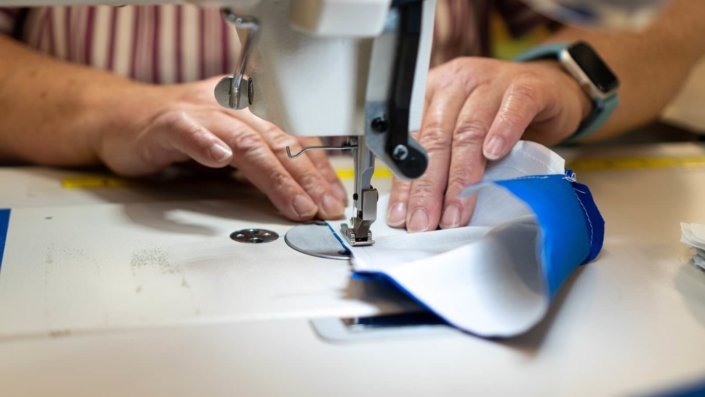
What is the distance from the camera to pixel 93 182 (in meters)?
1.30

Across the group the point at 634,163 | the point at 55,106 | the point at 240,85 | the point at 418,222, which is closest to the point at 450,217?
the point at 418,222

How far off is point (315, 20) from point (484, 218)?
16.8 inches

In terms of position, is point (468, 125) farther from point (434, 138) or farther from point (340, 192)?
point (340, 192)

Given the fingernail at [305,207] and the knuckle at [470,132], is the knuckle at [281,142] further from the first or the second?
the knuckle at [470,132]

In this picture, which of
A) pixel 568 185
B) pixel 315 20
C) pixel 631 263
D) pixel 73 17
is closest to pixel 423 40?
pixel 315 20

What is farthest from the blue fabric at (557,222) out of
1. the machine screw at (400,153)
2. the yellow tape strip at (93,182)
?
the yellow tape strip at (93,182)

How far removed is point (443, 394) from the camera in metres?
0.62

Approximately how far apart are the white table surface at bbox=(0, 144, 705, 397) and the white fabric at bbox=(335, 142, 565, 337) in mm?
28

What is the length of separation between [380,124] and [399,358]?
0.94 feet

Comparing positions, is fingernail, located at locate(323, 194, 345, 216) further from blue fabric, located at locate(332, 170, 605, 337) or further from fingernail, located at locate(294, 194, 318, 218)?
blue fabric, located at locate(332, 170, 605, 337)

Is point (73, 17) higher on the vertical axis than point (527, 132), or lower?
higher

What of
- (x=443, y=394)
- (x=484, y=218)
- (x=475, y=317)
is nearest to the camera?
(x=443, y=394)

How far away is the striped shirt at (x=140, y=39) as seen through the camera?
5.24 ft

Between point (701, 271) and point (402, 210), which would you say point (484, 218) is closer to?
point (402, 210)
